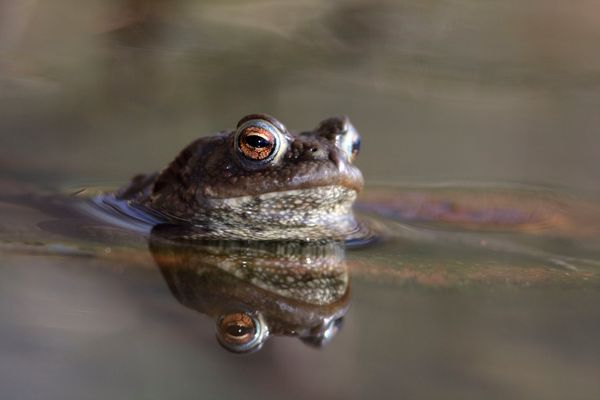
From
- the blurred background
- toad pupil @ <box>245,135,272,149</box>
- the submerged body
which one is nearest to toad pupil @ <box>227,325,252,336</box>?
the submerged body

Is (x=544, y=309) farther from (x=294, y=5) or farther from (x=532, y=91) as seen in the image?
(x=294, y=5)

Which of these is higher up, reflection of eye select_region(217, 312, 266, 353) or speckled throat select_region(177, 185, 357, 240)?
speckled throat select_region(177, 185, 357, 240)

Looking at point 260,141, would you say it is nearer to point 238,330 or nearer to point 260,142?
point 260,142

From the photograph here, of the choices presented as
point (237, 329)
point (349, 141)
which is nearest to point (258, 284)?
point (237, 329)

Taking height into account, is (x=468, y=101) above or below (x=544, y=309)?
above

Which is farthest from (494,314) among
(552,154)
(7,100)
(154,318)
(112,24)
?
(112,24)

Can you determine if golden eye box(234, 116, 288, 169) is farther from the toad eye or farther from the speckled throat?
the speckled throat

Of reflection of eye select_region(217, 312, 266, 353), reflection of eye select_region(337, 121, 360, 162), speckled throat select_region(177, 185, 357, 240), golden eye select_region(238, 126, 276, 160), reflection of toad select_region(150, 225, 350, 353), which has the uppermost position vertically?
reflection of eye select_region(337, 121, 360, 162)
